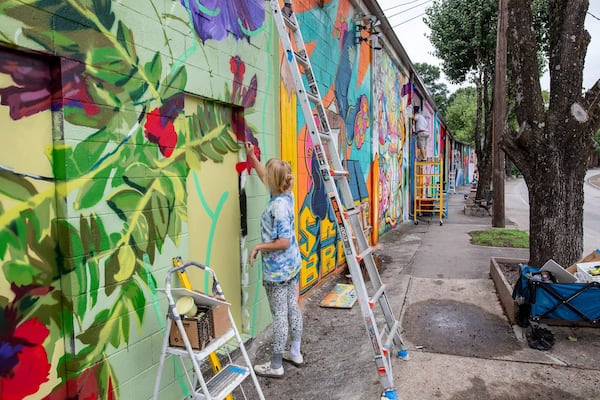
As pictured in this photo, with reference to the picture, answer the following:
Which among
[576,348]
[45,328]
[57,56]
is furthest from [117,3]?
[576,348]

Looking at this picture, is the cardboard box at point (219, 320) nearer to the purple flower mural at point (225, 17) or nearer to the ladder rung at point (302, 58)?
the purple flower mural at point (225, 17)

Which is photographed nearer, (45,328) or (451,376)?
(45,328)

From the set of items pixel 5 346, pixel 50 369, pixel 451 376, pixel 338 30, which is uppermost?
pixel 338 30

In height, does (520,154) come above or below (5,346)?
above

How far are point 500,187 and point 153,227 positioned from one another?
11.3 metres

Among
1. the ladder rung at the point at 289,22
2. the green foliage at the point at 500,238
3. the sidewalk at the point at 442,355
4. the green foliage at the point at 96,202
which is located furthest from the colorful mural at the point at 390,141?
the green foliage at the point at 96,202

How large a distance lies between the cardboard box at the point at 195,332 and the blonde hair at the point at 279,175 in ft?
4.50

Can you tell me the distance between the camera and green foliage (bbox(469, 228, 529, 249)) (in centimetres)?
952

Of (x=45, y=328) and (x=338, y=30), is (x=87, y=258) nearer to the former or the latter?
(x=45, y=328)

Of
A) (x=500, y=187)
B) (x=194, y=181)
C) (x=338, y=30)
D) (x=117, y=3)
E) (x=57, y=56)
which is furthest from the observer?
(x=500, y=187)

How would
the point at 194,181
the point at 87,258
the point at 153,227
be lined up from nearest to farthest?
the point at 87,258 < the point at 153,227 < the point at 194,181

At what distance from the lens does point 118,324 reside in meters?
2.68

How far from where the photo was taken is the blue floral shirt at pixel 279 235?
11.7ft

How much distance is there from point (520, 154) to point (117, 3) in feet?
17.3
